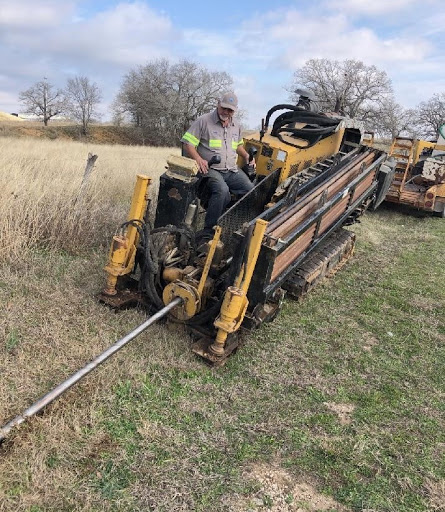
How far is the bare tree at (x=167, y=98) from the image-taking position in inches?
1647

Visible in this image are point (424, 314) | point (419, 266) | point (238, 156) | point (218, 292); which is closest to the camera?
point (218, 292)

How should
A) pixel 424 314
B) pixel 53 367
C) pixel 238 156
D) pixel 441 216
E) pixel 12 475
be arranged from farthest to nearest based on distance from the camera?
pixel 441 216, pixel 238 156, pixel 424 314, pixel 53 367, pixel 12 475

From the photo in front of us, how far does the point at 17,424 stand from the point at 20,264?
246cm

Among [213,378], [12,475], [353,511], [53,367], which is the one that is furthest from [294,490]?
[53,367]

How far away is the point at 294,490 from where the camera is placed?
2.49m

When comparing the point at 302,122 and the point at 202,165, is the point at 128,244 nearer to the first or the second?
the point at 202,165

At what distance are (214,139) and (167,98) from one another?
40.4 metres

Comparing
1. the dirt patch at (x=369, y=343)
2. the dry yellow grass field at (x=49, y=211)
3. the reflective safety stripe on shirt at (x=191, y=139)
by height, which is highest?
the reflective safety stripe on shirt at (x=191, y=139)

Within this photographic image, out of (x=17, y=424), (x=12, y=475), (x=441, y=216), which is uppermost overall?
(x=441, y=216)

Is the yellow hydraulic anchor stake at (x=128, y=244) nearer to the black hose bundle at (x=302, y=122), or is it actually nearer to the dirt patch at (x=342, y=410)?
the dirt patch at (x=342, y=410)

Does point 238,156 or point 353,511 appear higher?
point 238,156

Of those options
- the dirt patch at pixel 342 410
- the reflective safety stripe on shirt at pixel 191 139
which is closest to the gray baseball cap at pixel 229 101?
the reflective safety stripe on shirt at pixel 191 139

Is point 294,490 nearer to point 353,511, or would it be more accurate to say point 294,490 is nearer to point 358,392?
point 353,511

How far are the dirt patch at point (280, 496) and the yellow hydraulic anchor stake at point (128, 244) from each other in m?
2.02
